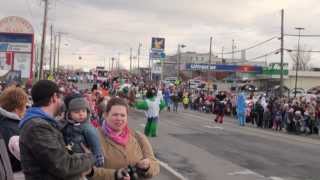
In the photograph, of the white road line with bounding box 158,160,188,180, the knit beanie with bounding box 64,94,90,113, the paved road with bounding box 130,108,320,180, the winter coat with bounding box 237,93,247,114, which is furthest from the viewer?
the winter coat with bounding box 237,93,247,114

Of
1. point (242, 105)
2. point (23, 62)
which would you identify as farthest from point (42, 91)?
point (242, 105)

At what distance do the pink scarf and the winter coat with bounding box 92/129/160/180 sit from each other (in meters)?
0.02

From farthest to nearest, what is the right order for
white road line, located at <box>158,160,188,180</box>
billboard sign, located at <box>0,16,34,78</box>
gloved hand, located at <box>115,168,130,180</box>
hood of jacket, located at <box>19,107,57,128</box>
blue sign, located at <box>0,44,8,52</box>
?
1. blue sign, located at <box>0,44,8,52</box>
2. billboard sign, located at <box>0,16,34,78</box>
3. white road line, located at <box>158,160,188,180</box>
4. gloved hand, located at <box>115,168,130,180</box>
5. hood of jacket, located at <box>19,107,57,128</box>

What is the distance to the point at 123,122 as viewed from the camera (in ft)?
17.5

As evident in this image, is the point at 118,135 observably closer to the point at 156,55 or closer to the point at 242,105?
the point at 242,105

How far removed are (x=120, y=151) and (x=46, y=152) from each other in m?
0.96

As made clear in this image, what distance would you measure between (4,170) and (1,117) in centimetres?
190

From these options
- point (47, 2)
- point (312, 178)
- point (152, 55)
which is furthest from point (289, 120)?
point (47, 2)

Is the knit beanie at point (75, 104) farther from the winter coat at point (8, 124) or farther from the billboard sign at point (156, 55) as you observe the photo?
the billboard sign at point (156, 55)

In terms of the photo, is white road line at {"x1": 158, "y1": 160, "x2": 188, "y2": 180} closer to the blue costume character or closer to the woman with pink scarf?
the woman with pink scarf

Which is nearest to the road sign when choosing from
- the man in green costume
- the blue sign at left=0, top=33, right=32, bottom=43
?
the blue sign at left=0, top=33, right=32, bottom=43

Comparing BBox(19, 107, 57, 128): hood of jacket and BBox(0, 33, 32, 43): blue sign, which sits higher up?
BBox(0, 33, 32, 43): blue sign

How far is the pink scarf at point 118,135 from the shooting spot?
5.32 meters

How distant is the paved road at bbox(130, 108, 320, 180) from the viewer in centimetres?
1482
